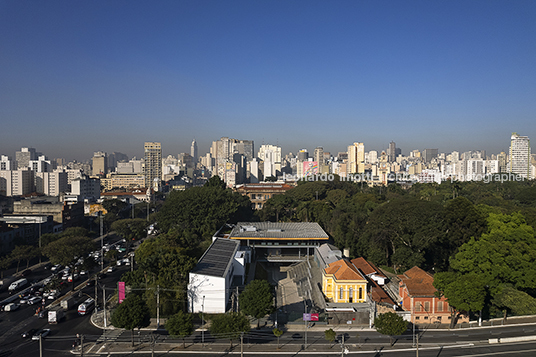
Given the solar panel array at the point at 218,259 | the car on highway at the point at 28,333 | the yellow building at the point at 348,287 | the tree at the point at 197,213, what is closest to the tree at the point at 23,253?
the tree at the point at 197,213

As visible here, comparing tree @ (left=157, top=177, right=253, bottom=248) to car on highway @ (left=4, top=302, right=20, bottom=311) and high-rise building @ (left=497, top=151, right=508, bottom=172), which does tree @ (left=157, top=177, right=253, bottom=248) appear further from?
high-rise building @ (left=497, top=151, right=508, bottom=172)

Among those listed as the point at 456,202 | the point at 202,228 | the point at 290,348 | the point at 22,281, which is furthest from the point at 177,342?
Result: the point at 456,202

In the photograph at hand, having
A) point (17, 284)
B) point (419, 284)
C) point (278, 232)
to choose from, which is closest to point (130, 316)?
point (17, 284)

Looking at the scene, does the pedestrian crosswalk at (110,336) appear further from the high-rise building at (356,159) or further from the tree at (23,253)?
the high-rise building at (356,159)

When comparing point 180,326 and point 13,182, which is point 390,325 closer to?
point 180,326

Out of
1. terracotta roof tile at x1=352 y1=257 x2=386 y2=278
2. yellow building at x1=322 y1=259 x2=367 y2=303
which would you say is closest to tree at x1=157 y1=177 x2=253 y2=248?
terracotta roof tile at x1=352 y1=257 x2=386 y2=278

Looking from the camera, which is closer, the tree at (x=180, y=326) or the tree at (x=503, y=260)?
the tree at (x=180, y=326)
